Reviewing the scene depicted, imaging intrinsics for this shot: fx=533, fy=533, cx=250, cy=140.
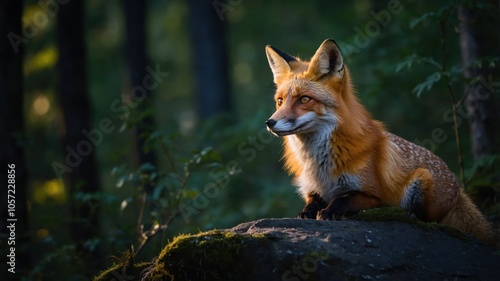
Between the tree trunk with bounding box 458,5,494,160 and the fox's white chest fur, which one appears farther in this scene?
the tree trunk with bounding box 458,5,494,160

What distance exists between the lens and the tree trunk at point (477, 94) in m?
7.42

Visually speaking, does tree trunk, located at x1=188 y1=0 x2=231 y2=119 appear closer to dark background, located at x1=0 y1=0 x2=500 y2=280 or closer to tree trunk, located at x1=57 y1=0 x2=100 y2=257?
dark background, located at x1=0 y1=0 x2=500 y2=280

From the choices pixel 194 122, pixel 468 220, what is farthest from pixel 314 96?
pixel 194 122

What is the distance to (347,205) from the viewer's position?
17.3ft

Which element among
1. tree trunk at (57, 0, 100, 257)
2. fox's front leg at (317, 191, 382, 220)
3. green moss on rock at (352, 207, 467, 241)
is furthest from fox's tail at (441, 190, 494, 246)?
tree trunk at (57, 0, 100, 257)

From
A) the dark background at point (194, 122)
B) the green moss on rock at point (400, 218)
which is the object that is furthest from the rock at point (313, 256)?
the dark background at point (194, 122)

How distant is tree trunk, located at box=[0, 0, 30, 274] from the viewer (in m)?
7.96

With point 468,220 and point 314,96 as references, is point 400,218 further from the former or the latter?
point 314,96

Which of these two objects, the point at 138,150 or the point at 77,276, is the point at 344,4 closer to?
the point at 138,150

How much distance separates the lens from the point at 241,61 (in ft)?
103

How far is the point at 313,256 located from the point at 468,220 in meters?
2.43

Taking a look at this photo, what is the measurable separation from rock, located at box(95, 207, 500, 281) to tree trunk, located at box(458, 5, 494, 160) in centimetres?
309

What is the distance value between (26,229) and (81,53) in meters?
3.93

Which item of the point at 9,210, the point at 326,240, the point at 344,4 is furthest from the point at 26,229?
the point at 344,4
